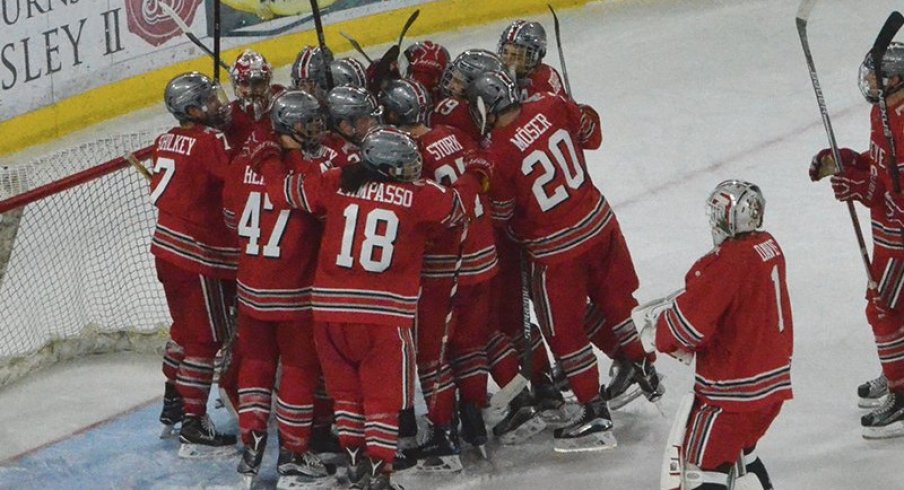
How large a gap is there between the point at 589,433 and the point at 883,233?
4.07 feet

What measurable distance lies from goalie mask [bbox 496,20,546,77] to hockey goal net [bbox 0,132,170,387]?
5.18 ft

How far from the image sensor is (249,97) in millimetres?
6105

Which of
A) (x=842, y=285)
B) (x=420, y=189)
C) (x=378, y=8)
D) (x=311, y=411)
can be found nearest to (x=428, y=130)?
(x=420, y=189)

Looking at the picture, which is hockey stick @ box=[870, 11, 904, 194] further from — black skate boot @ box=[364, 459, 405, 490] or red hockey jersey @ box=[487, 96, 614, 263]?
black skate boot @ box=[364, 459, 405, 490]

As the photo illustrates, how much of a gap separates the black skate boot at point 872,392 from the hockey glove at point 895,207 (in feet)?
2.18

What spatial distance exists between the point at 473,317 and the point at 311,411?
0.67 meters

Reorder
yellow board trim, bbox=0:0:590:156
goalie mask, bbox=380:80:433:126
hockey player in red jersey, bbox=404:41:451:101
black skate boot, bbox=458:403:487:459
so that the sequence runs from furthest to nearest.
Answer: yellow board trim, bbox=0:0:590:156 → hockey player in red jersey, bbox=404:41:451:101 → black skate boot, bbox=458:403:487:459 → goalie mask, bbox=380:80:433:126

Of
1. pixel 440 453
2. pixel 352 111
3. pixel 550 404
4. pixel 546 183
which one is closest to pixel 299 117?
pixel 352 111

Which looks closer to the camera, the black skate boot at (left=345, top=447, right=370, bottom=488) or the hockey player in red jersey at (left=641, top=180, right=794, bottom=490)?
the hockey player in red jersey at (left=641, top=180, right=794, bottom=490)

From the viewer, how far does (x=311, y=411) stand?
18.8 feet

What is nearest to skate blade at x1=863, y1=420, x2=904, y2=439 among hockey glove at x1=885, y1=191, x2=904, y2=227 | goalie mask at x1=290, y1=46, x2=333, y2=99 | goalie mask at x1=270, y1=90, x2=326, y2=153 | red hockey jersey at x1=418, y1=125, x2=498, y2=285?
hockey glove at x1=885, y1=191, x2=904, y2=227

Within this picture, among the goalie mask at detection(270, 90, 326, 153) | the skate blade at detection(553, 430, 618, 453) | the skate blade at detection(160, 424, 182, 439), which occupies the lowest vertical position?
the skate blade at detection(160, 424, 182, 439)

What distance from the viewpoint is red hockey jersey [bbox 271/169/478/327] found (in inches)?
213

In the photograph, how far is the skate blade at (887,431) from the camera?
5957 millimetres
